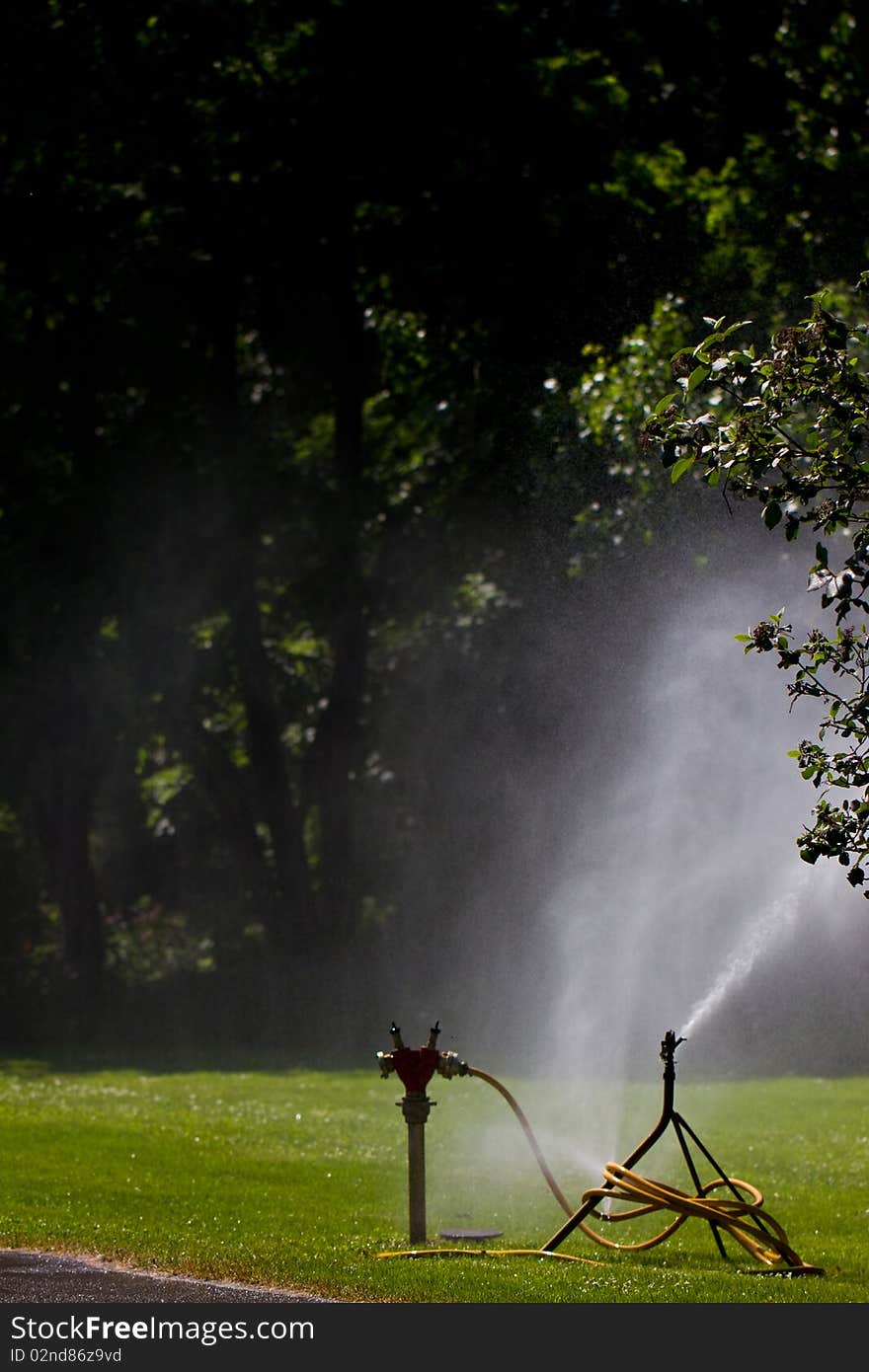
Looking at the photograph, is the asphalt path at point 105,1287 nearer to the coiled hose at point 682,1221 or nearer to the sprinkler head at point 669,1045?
the coiled hose at point 682,1221

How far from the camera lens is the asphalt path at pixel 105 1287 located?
822 cm

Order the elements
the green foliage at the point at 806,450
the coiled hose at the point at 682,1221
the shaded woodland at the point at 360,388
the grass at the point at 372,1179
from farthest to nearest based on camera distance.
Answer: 1. the shaded woodland at the point at 360,388
2. the coiled hose at the point at 682,1221
3. the grass at the point at 372,1179
4. the green foliage at the point at 806,450

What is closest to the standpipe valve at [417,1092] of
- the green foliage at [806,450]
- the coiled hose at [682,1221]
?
the coiled hose at [682,1221]

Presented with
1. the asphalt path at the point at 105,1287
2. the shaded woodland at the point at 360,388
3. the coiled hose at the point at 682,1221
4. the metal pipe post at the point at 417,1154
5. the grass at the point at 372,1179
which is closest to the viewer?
the asphalt path at the point at 105,1287

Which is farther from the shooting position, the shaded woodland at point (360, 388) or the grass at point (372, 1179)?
the shaded woodland at point (360, 388)

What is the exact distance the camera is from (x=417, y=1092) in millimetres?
9531

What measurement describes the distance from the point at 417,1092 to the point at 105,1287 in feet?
5.85

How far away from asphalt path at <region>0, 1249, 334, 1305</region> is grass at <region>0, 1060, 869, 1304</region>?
204 millimetres

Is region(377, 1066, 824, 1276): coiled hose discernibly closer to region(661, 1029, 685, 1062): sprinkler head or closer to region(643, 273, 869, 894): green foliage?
region(661, 1029, 685, 1062): sprinkler head

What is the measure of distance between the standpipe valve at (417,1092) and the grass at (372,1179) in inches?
10.3

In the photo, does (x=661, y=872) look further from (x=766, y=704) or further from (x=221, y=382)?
(x=221, y=382)

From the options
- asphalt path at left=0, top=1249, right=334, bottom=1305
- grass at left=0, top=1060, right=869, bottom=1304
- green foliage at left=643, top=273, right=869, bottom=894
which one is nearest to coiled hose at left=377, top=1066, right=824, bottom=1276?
grass at left=0, top=1060, right=869, bottom=1304
